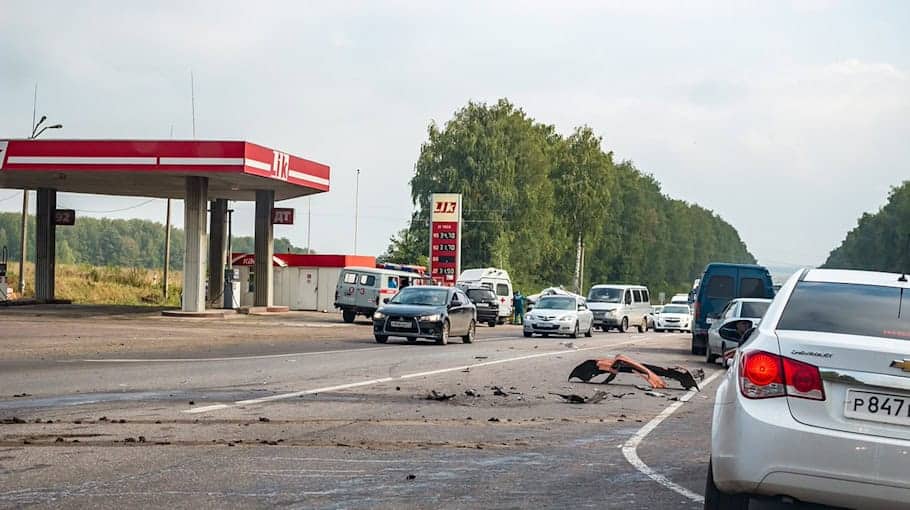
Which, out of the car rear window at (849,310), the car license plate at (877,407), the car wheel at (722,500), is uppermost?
the car rear window at (849,310)

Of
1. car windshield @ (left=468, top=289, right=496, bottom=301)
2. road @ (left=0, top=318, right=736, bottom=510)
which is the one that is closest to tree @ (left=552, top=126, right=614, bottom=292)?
car windshield @ (left=468, top=289, right=496, bottom=301)

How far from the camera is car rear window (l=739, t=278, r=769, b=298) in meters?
32.0

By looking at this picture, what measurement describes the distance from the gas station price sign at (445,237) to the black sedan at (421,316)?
3025cm

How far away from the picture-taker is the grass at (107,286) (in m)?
62.3

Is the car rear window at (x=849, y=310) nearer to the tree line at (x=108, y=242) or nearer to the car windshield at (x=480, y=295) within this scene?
the car windshield at (x=480, y=295)

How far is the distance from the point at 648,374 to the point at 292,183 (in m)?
28.7

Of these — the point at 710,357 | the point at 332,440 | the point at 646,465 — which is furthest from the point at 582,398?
the point at 710,357

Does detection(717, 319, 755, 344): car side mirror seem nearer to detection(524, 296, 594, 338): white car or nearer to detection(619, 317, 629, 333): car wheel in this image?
detection(524, 296, 594, 338): white car

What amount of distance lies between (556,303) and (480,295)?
37.8 ft

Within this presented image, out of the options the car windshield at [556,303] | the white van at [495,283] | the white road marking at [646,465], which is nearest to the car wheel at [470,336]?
the car windshield at [556,303]

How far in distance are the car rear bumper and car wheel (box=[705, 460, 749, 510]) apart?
14.8 inches

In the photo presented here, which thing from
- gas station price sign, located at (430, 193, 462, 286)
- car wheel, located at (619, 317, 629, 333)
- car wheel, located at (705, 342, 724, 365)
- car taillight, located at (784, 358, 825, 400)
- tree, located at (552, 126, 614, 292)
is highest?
tree, located at (552, 126, 614, 292)

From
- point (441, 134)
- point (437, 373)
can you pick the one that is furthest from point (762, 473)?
point (441, 134)

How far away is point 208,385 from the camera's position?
15758mm
